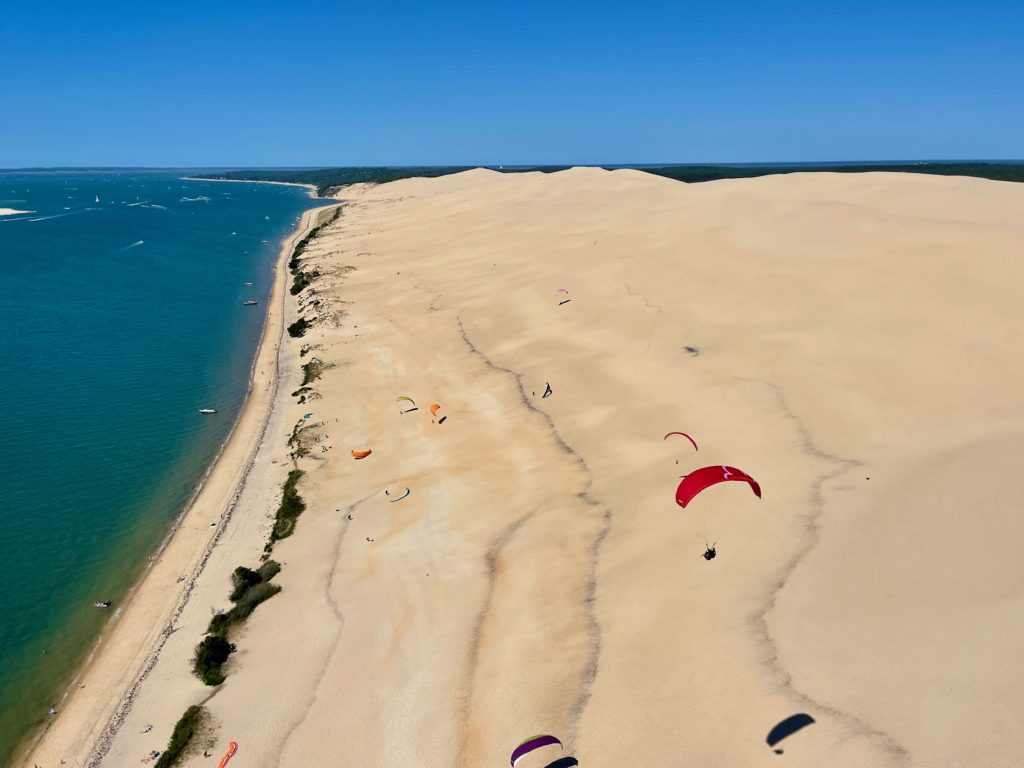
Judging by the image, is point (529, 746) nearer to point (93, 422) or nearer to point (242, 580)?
point (242, 580)

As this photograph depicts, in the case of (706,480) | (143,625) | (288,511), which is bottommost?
(143,625)

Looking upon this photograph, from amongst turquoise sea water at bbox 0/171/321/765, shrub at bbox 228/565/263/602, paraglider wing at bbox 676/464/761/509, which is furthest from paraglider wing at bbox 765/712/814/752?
turquoise sea water at bbox 0/171/321/765

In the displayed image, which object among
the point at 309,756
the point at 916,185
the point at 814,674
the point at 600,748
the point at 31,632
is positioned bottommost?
the point at 31,632

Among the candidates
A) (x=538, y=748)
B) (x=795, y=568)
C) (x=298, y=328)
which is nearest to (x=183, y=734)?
(x=538, y=748)

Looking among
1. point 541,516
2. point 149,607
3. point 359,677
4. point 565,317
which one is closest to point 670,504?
point 541,516

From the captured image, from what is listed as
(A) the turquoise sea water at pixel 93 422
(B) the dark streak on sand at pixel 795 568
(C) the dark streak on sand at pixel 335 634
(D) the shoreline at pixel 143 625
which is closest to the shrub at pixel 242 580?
(D) the shoreline at pixel 143 625

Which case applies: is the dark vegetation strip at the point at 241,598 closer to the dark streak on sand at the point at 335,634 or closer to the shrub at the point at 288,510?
the shrub at the point at 288,510

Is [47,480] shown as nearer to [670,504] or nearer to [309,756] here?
[309,756]
